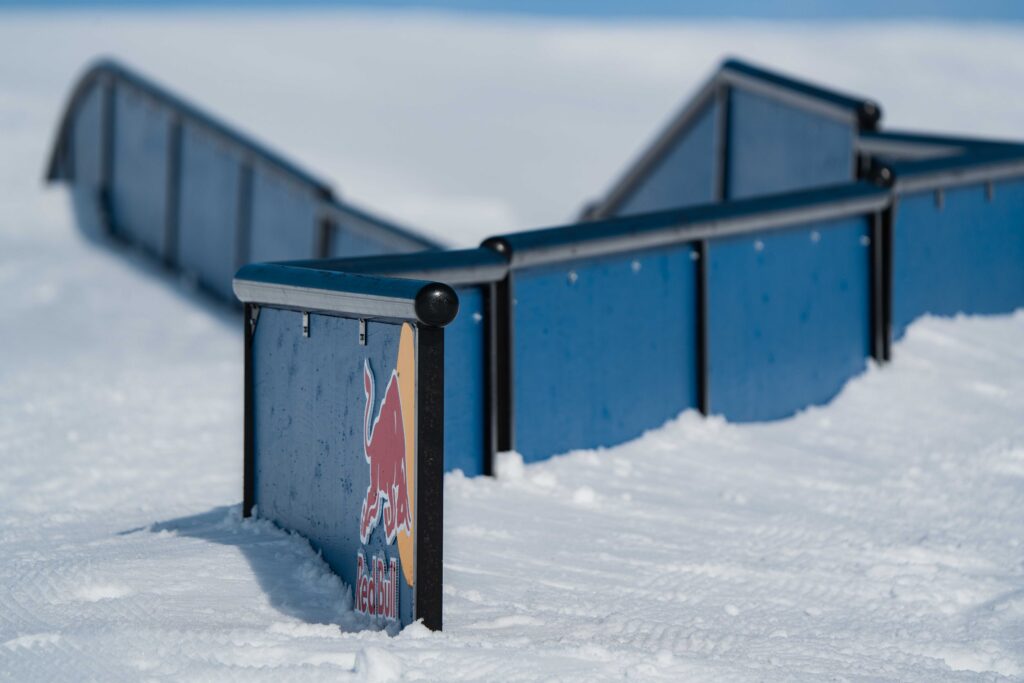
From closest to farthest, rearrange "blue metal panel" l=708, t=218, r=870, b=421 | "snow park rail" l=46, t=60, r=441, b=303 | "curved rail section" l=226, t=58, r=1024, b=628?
"curved rail section" l=226, t=58, r=1024, b=628 → "blue metal panel" l=708, t=218, r=870, b=421 → "snow park rail" l=46, t=60, r=441, b=303

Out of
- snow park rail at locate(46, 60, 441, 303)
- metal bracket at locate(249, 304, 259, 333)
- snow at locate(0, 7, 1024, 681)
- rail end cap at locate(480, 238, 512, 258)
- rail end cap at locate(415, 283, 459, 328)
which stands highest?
snow park rail at locate(46, 60, 441, 303)

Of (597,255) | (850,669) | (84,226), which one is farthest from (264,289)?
(84,226)

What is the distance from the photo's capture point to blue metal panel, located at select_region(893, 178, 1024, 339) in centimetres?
985

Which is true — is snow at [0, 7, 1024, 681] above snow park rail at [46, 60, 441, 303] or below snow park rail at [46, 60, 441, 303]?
below

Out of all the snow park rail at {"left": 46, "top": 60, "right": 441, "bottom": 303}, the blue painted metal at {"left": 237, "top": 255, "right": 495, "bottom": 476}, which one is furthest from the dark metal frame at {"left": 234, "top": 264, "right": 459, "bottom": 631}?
the snow park rail at {"left": 46, "top": 60, "right": 441, "bottom": 303}

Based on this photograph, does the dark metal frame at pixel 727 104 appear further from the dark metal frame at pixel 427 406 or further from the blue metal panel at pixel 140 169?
the dark metal frame at pixel 427 406

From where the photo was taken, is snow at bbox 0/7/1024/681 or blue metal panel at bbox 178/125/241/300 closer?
snow at bbox 0/7/1024/681

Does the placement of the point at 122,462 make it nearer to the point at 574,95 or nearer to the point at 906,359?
the point at 906,359

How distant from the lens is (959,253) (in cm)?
1025

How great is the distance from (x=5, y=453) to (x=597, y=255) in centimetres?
402

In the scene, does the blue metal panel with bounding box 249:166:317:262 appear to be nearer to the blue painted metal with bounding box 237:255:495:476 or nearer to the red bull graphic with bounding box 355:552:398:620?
the blue painted metal with bounding box 237:255:495:476

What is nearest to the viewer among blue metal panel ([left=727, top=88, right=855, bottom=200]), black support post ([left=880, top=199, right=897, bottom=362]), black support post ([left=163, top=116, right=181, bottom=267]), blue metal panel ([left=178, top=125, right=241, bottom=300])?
black support post ([left=880, top=199, right=897, bottom=362])

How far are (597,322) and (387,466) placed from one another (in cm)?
274

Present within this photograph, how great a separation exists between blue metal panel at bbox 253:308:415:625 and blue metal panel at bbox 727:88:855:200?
252 inches
